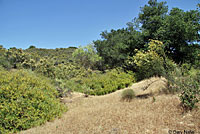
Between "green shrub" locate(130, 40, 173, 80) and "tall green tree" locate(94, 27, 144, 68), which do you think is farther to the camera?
"tall green tree" locate(94, 27, 144, 68)

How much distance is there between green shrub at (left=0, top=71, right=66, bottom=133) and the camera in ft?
14.0

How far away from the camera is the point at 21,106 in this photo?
4.59 m

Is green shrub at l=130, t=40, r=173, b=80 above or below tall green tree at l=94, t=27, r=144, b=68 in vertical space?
below

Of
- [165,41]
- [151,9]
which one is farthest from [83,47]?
[165,41]

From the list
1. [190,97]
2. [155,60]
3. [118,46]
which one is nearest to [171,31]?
[118,46]

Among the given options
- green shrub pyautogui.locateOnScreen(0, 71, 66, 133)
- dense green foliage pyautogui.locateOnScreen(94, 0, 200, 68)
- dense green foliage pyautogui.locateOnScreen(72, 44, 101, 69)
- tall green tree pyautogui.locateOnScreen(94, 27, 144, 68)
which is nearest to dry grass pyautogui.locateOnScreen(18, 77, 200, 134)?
green shrub pyautogui.locateOnScreen(0, 71, 66, 133)

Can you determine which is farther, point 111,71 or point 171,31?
point 111,71

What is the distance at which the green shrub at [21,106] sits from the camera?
4.27m

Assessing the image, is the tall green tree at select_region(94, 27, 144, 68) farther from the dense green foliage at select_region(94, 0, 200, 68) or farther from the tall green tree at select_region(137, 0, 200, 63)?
the tall green tree at select_region(137, 0, 200, 63)

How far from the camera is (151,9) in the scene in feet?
49.0

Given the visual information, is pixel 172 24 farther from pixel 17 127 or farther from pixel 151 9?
pixel 17 127

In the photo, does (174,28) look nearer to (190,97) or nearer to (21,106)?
(190,97)

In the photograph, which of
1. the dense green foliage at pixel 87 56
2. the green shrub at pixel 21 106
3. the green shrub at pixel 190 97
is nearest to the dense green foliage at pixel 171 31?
the dense green foliage at pixel 87 56

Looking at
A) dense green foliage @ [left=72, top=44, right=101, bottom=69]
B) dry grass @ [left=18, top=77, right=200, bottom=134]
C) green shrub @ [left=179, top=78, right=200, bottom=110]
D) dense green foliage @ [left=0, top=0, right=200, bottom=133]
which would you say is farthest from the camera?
dense green foliage @ [left=72, top=44, right=101, bottom=69]
